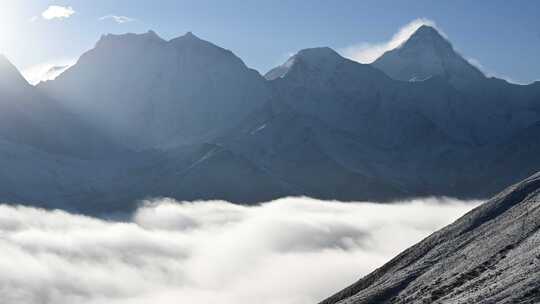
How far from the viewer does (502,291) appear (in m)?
75.6

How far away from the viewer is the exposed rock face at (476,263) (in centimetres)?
7844

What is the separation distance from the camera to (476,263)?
95375mm

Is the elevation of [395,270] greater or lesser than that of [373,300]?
greater

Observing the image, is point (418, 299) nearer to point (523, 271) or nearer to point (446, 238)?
point (523, 271)

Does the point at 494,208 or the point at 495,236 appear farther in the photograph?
the point at 494,208

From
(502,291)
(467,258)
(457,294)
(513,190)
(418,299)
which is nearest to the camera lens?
(502,291)

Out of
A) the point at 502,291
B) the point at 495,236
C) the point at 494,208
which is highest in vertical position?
the point at 494,208

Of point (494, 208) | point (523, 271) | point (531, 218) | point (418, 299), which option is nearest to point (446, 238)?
point (494, 208)

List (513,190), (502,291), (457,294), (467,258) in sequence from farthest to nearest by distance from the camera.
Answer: (513,190), (467,258), (457,294), (502,291)

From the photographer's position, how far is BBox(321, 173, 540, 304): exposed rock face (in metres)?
78.4

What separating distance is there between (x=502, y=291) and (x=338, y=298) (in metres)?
46.4

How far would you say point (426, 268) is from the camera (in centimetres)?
10644

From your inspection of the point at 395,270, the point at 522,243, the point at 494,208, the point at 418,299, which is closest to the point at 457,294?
the point at 418,299

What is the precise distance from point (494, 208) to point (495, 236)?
18.0m
